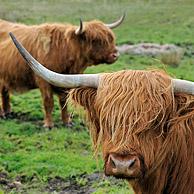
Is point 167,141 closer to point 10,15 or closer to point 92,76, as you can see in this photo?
point 92,76

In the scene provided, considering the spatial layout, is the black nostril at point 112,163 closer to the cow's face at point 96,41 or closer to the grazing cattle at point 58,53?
the grazing cattle at point 58,53

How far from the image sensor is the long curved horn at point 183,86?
4.03 metres

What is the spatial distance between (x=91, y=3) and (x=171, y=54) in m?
12.1

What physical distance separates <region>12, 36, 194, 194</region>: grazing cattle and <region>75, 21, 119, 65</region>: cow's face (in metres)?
5.20

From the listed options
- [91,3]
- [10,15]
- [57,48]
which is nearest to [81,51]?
[57,48]

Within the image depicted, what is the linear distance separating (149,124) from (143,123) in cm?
5

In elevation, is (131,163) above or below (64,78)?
below

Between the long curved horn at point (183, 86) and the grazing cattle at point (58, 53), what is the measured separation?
5208 millimetres

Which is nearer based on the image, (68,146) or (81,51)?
(68,146)

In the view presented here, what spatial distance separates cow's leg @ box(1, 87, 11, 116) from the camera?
400 inches

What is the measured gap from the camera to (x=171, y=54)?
14734 mm

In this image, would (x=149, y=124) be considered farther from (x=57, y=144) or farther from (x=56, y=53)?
(x=56, y=53)

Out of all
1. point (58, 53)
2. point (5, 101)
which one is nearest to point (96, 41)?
point (58, 53)

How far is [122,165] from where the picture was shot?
3.81 m
